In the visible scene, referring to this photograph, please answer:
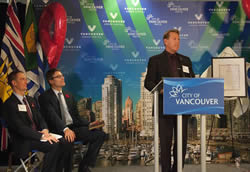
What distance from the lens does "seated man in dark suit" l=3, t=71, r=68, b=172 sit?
10.8ft

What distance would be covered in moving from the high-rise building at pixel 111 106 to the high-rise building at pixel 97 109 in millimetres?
47

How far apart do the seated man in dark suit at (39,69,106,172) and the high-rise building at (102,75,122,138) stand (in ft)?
2.97

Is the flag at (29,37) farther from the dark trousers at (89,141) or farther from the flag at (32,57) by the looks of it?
the dark trousers at (89,141)

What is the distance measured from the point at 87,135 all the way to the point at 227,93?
201 cm

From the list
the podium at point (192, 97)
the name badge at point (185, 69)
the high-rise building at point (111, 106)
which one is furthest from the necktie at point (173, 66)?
the high-rise building at point (111, 106)

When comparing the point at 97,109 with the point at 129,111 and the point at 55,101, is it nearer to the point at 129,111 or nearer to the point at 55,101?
the point at 129,111

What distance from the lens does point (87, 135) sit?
3859 millimetres

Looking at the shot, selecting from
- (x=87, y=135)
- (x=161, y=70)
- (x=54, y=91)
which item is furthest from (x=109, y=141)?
(x=161, y=70)

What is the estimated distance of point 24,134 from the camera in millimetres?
3281

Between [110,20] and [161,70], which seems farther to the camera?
[110,20]

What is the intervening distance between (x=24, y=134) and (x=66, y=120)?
0.75m

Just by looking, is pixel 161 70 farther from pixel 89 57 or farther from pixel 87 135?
pixel 89 57

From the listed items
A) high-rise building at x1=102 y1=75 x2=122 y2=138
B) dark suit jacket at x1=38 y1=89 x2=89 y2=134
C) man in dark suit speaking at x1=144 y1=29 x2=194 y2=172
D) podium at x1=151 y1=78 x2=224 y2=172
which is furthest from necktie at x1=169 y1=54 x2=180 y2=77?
high-rise building at x1=102 y1=75 x2=122 y2=138

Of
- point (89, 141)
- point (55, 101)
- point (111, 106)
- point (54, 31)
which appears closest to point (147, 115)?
point (111, 106)
